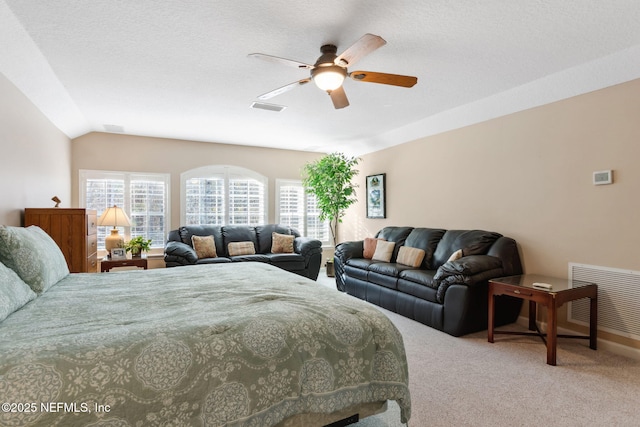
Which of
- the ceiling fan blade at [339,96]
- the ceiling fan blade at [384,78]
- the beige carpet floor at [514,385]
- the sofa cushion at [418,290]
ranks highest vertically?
the ceiling fan blade at [384,78]

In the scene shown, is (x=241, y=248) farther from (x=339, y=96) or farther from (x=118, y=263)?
(x=339, y=96)

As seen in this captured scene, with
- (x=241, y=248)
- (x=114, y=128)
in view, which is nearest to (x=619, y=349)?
(x=241, y=248)

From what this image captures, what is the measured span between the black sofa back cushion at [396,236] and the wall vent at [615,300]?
7.32 feet

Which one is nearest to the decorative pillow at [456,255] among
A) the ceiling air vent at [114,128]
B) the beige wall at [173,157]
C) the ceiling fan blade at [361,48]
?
the ceiling fan blade at [361,48]

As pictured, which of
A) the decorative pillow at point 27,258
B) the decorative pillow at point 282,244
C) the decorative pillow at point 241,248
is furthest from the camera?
the decorative pillow at point 282,244

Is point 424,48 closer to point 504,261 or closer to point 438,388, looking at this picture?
point 504,261

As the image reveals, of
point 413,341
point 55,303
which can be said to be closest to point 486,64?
point 413,341

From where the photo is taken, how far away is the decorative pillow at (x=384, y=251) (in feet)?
16.5

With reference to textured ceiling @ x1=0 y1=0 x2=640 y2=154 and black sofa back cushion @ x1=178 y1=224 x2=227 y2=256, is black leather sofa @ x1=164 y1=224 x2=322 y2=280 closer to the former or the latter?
black sofa back cushion @ x1=178 y1=224 x2=227 y2=256

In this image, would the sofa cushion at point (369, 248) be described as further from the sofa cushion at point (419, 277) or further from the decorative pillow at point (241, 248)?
the decorative pillow at point (241, 248)

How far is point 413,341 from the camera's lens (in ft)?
11.1

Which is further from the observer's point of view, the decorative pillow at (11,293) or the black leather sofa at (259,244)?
the black leather sofa at (259,244)

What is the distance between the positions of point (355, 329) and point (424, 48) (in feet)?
7.91

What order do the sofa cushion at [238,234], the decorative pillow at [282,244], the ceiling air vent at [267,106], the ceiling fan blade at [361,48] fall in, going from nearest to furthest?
the ceiling fan blade at [361,48]
the ceiling air vent at [267,106]
the sofa cushion at [238,234]
the decorative pillow at [282,244]
